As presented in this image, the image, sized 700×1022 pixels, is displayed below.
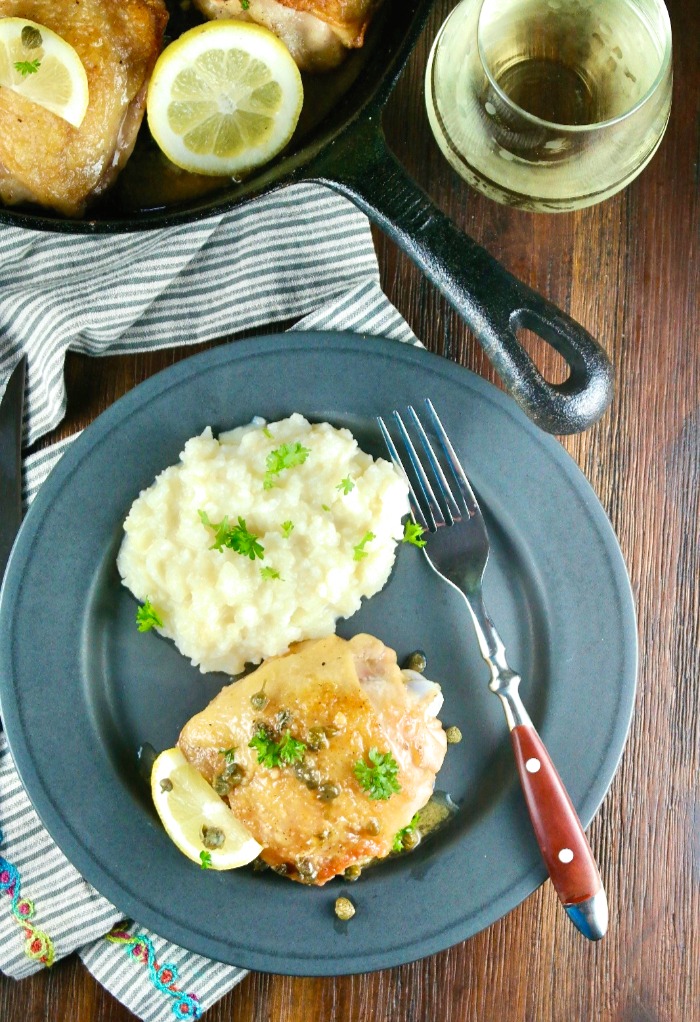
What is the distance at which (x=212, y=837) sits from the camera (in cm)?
284

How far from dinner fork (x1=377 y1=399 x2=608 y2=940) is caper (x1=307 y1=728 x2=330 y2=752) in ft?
1.92

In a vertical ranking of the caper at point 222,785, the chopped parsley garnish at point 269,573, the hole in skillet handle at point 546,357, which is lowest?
the caper at point 222,785

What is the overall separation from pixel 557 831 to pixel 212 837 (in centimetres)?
107

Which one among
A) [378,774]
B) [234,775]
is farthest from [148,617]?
[378,774]

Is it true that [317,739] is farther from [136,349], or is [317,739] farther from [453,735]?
[136,349]

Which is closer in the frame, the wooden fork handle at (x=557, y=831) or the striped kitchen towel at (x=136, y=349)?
the wooden fork handle at (x=557, y=831)

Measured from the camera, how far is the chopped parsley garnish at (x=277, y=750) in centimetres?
276

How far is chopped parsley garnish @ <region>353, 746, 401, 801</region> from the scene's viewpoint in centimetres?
276

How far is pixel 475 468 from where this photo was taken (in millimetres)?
3082

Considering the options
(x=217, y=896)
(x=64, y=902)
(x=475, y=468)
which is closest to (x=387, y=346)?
(x=475, y=468)

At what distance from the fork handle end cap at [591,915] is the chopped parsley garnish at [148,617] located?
1.56 m

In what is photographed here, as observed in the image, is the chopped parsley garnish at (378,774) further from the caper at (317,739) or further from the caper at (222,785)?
the caper at (222,785)

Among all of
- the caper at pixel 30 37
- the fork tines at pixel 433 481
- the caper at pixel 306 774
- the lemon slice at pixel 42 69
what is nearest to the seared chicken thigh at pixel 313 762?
the caper at pixel 306 774

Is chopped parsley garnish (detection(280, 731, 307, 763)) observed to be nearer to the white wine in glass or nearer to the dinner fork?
the dinner fork
